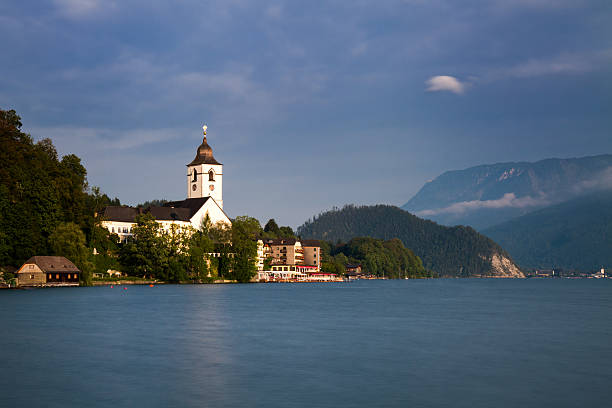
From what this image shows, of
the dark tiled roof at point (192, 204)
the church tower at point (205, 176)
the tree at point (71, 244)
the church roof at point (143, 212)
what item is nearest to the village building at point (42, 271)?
the tree at point (71, 244)

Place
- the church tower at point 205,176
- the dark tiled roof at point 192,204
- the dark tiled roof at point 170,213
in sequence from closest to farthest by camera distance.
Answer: the dark tiled roof at point 170,213, the dark tiled roof at point 192,204, the church tower at point 205,176

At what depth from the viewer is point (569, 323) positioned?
51.8 m

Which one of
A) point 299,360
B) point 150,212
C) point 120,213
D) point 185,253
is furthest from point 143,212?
point 299,360

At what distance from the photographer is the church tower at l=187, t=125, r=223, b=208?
167625mm

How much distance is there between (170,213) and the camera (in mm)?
150750

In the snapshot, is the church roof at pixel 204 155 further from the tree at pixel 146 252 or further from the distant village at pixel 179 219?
the tree at pixel 146 252

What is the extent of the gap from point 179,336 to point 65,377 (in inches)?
573

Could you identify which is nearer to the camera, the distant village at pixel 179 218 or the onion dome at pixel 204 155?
the distant village at pixel 179 218

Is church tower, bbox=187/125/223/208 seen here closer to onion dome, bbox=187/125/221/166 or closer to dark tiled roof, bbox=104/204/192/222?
onion dome, bbox=187/125/221/166

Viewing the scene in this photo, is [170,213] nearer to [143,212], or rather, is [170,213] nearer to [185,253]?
[143,212]

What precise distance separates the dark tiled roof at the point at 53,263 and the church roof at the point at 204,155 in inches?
2841

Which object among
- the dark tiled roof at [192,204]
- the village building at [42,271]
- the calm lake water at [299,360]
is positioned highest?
the dark tiled roof at [192,204]

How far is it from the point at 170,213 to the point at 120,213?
1141cm

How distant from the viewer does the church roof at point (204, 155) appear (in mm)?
168875
